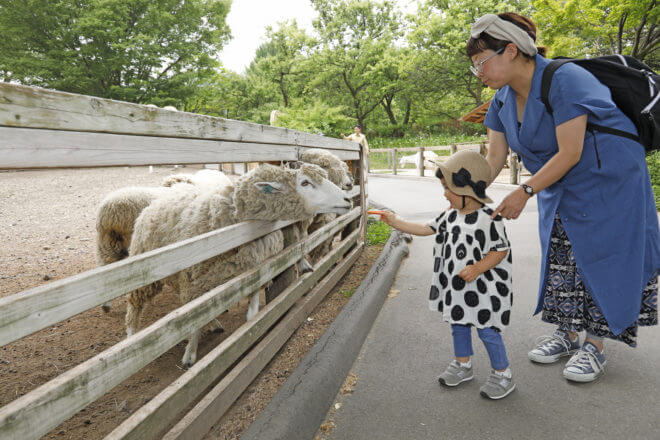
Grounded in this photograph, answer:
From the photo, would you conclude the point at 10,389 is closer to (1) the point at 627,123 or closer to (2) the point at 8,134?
(2) the point at 8,134

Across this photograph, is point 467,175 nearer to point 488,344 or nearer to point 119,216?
point 488,344

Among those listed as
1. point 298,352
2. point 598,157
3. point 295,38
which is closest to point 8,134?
point 298,352

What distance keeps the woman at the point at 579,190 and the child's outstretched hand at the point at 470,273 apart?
343 millimetres

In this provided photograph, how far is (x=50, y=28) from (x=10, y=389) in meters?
20.9

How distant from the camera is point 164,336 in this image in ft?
5.82

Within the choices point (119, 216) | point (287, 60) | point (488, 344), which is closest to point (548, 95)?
point (488, 344)

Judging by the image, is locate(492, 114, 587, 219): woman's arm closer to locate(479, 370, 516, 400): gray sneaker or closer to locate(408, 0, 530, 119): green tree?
locate(479, 370, 516, 400): gray sneaker

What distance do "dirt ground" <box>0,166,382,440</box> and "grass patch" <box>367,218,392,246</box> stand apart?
29cm

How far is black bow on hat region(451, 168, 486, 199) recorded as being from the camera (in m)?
2.16

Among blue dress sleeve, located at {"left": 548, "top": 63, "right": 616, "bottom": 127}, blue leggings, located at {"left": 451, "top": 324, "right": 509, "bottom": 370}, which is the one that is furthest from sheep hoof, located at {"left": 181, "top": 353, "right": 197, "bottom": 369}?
blue dress sleeve, located at {"left": 548, "top": 63, "right": 616, "bottom": 127}

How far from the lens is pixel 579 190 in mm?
2238

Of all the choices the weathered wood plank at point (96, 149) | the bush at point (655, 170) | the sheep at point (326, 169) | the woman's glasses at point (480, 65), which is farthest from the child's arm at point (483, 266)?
the bush at point (655, 170)

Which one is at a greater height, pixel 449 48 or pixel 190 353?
pixel 449 48

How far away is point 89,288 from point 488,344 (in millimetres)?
2075
